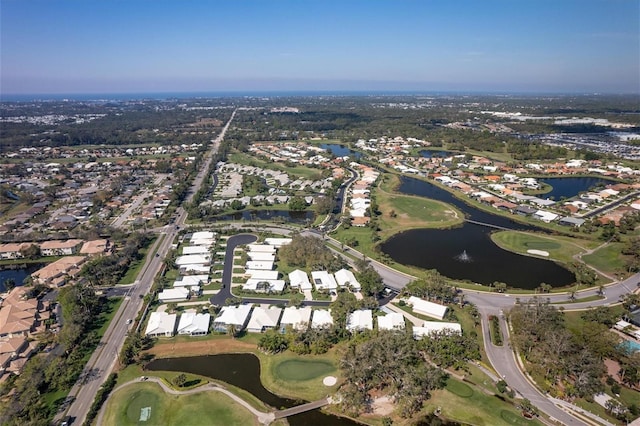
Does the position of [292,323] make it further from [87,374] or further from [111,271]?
[111,271]

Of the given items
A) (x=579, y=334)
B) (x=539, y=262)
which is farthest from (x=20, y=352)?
(x=539, y=262)

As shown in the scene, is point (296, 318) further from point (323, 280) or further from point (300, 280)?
point (323, 280)

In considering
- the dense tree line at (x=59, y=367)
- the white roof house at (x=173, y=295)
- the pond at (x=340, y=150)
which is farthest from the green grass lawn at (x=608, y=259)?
the pond at (x=340, y=150)

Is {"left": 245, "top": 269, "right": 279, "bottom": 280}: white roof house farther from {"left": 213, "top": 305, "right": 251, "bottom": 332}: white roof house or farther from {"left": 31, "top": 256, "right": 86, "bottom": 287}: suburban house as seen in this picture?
{"left": 31, "top": 256, "right": 86, "bottom": 287}: suburban house

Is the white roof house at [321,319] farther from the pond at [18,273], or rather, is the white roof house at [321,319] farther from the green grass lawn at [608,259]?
the pond at [18,273]

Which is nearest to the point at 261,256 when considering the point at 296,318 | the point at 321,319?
the point at 296,318

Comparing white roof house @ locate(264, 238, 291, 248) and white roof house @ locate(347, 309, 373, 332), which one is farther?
white roof house @ locate(264, 238, 291, 248)

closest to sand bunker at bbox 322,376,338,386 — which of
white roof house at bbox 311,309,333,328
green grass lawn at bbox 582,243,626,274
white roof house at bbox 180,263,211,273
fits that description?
white roof house at bbox 311,309,333,328
